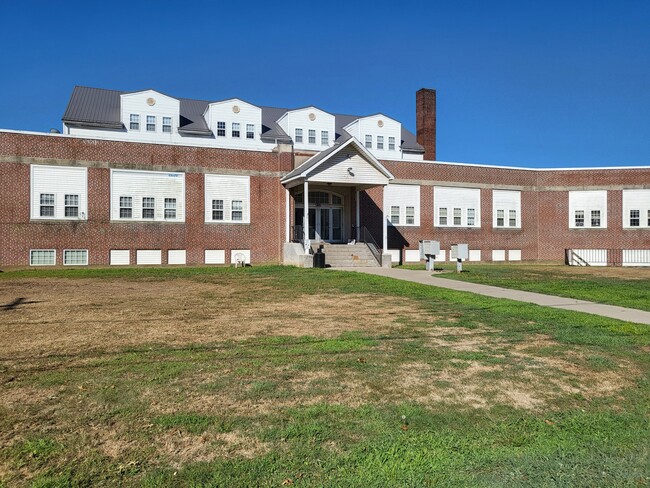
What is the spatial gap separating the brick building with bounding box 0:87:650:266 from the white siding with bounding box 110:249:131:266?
73 millimetres

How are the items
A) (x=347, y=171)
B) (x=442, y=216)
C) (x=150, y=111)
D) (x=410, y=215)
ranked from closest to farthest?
(x=347, y=171), (x=410, y=215), (x=442, y=216), (x=150, y=111)

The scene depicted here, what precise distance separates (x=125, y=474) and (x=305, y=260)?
877 inches

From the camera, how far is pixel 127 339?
8.03 metres

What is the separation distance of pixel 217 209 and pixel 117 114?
611 inches

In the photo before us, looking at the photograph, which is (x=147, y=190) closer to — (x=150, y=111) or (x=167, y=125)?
(x=167, y=125)

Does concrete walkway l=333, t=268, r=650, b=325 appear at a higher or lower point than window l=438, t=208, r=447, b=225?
lower

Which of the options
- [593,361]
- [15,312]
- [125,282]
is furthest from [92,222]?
[593,361]

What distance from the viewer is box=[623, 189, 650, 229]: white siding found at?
3775 centimetres

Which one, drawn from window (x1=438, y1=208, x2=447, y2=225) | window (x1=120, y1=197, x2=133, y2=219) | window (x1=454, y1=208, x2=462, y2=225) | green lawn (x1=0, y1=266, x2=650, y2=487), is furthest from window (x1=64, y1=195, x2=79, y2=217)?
window (x1=454, y1=208, x2=462, y2=225)

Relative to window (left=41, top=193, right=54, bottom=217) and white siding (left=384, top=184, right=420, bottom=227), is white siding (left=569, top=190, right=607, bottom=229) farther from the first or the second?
window (left=41, top=193, right=54, bottom=217)

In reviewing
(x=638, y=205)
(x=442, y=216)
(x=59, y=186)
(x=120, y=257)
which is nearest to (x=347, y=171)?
(x=442, y=216)

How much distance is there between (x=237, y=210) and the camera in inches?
1175

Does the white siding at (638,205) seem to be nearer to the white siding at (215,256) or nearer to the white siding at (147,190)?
the white siding at (215,256)

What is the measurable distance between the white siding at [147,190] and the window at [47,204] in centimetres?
291
